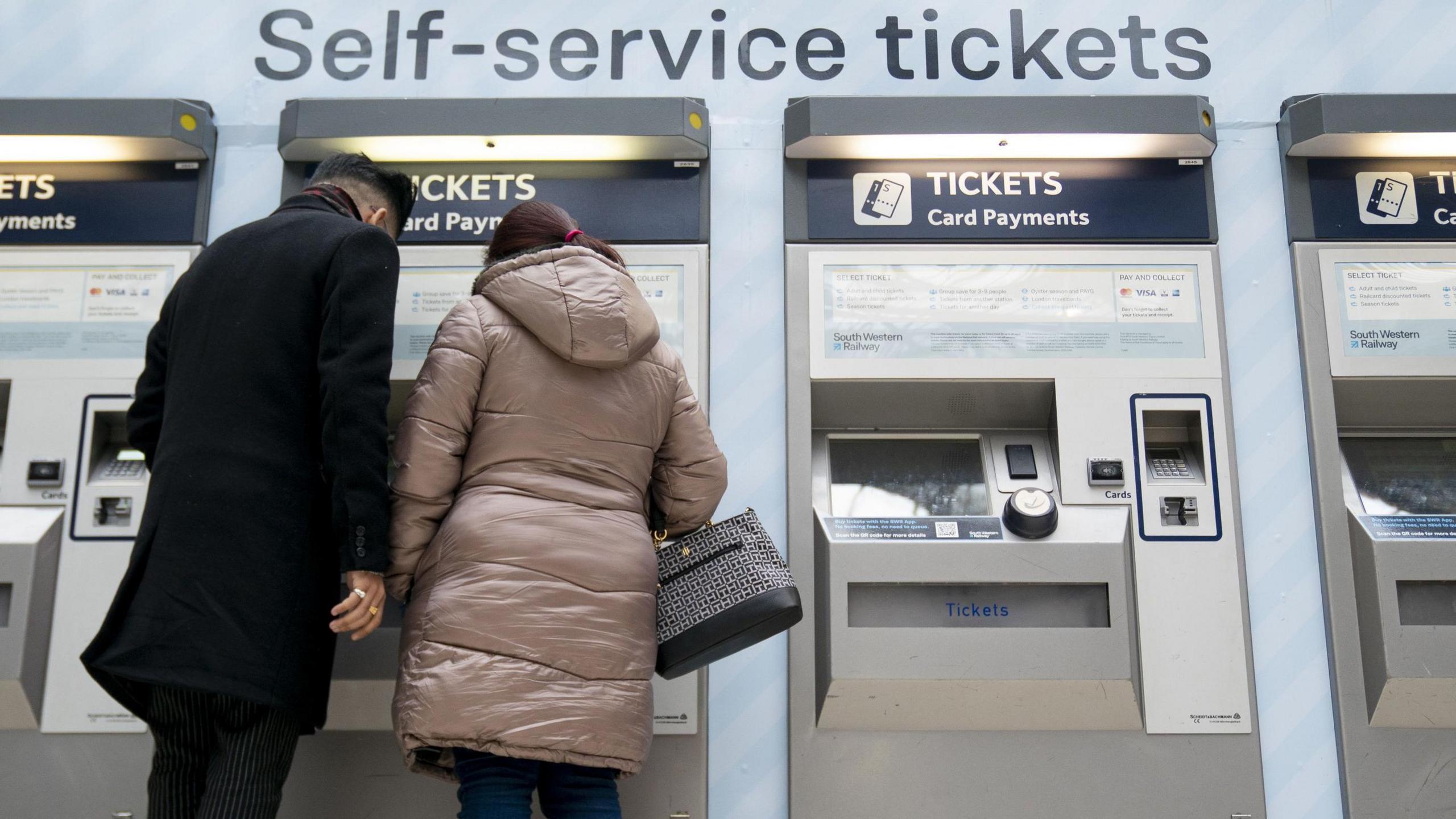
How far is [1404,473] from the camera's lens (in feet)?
9.49

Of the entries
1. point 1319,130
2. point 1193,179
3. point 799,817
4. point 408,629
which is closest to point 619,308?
point 408,629

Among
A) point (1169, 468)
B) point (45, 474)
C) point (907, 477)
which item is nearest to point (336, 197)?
point (45, 474)

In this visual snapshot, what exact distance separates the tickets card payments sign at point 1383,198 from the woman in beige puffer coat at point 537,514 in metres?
1.79

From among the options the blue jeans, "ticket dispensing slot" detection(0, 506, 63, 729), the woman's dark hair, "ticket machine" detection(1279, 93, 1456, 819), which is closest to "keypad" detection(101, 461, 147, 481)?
"ticket dispensing slot" detection(0, 506, 63, 729)

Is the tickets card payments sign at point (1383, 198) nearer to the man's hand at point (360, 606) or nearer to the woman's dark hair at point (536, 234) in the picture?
the woman's dark hair at point (536, 234)

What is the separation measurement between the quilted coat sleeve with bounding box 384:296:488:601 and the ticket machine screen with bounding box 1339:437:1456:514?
2.20 m

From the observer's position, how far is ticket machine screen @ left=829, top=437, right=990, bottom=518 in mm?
2797

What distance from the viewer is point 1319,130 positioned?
2.86 meters

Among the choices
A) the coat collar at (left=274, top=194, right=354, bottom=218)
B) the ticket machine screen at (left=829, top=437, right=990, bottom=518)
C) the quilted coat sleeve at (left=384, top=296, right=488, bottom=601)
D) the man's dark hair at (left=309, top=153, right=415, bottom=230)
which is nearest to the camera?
the quilted coat sleeve at (left=384, top=296, right=488, bottom=601)

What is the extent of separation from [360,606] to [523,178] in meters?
1.33

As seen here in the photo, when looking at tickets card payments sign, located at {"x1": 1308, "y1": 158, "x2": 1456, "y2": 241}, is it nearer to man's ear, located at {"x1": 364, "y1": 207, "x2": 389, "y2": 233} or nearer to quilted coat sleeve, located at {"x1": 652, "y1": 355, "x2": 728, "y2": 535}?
quilted coat sleeve, located at {"x1": 652, "y1": 355, "x2": 728, "y2": 535}

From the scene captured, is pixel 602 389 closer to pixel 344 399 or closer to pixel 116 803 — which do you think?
pixel 344 399

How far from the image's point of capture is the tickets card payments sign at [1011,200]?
2.91 meters

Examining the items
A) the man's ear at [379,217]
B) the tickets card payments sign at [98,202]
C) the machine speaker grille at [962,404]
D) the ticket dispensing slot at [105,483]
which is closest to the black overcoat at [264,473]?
the man's ear at [379,217]
